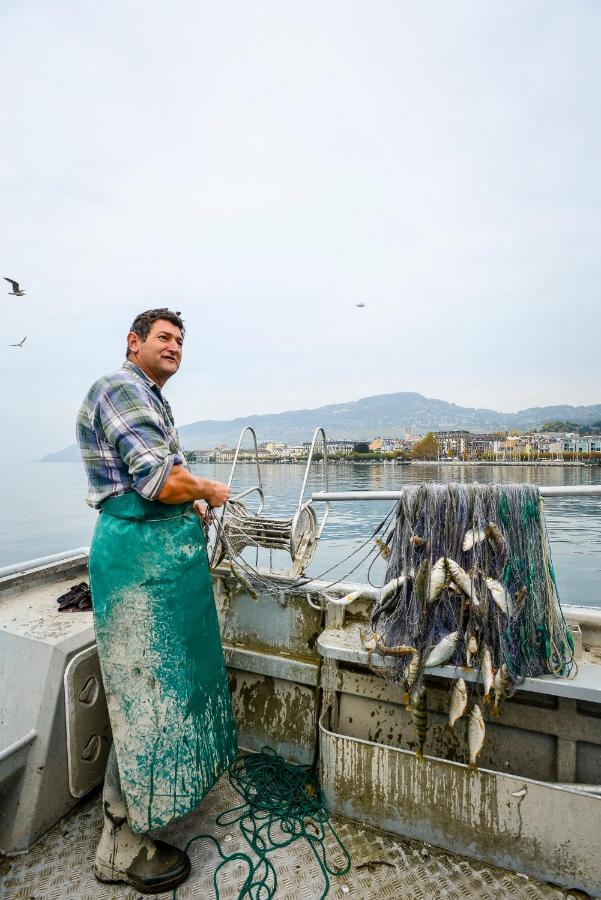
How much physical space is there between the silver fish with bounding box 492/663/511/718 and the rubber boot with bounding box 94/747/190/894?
1.46m

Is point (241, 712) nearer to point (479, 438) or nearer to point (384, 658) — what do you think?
point (384, 658)

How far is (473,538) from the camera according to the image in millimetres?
2152

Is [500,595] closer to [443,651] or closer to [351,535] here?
[443,651]

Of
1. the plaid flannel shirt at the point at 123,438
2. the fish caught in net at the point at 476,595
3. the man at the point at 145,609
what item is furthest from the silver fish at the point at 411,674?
the plaid flannel shirt at the point at 123,438

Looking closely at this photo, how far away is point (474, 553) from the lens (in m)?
2.17

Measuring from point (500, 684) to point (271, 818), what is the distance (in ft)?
4.28

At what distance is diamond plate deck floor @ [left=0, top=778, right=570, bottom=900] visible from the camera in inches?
77.3

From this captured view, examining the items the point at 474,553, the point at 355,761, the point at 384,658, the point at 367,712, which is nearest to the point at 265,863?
the point at 355,761

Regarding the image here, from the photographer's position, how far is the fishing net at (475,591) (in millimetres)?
2096

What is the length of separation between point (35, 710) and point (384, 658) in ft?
5.17

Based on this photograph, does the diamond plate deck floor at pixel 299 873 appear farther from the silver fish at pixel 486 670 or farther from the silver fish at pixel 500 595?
the silver fish at pixel 500 595

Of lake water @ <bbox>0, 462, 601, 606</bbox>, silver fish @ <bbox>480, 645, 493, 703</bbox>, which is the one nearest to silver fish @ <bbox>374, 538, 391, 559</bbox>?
silver fish @ <bbox>480, 645, 493, 703</bbox>

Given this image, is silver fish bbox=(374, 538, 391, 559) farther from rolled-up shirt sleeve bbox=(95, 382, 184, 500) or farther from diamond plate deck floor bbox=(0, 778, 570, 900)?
diamond plate deck floor bbox=(0, 778, 570, 900)

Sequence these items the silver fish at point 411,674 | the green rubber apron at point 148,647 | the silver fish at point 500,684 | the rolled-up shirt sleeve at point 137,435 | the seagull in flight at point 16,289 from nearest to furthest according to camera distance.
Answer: the rolled-up shirt sleeve at point 137,435 → the green rubber apron at point 148,647 → the silver fish at point 500,684 → the silver fish at point 411,674 → the seagull in flight at point 16,289
